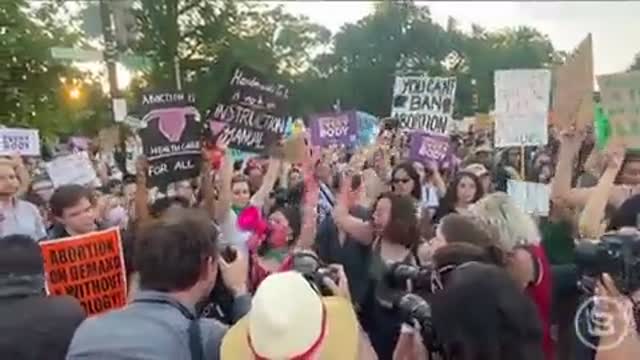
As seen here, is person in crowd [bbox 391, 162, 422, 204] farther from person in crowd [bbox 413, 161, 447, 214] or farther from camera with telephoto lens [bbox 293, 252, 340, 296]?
camera with telephoto lens [bbox 293, 252, 340, 296]

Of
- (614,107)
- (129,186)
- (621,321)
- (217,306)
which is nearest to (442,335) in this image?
(621,321)

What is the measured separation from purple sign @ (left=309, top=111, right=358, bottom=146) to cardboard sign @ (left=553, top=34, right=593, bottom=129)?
6.11m

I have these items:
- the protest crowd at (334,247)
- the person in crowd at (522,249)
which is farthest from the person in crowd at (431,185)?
the person in crowd at (522,249)

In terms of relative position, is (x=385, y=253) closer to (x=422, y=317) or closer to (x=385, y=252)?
(x=385, y=252)

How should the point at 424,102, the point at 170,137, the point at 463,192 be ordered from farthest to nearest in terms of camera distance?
the point at 424,102 → the point at 463,192 → the point at 170,137

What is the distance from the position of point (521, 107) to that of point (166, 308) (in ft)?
22.5

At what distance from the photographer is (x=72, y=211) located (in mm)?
6480

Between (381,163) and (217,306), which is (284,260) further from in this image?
(381,163)

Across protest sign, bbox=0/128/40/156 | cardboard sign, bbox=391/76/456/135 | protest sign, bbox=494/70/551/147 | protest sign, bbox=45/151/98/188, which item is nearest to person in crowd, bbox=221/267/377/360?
protest sign, bbox=0/128/40/156

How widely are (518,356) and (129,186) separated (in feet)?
26.9

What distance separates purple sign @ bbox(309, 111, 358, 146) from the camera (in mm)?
13484

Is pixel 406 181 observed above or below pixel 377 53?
above

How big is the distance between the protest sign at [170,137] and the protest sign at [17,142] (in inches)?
56.7

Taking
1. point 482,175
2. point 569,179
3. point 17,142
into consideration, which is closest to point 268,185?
point 482,175
